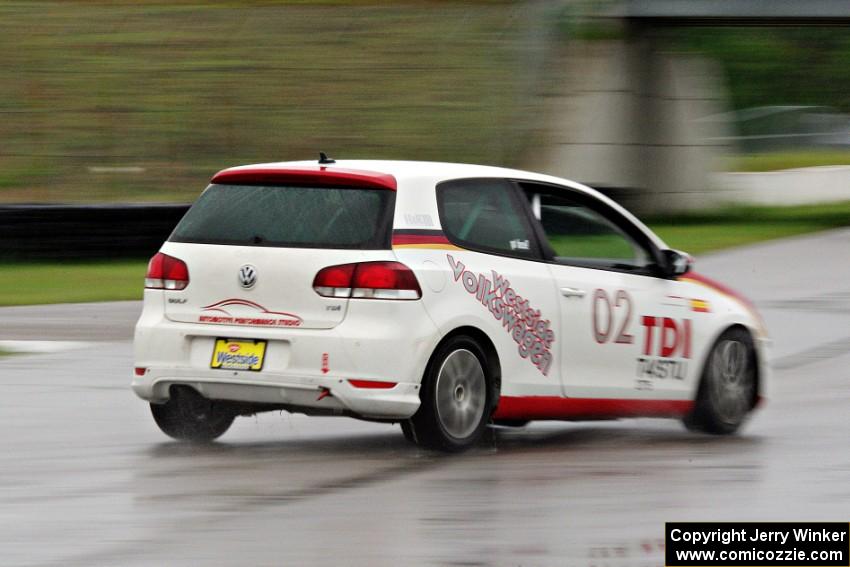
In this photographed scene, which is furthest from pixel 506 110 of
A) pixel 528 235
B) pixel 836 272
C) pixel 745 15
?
pixel 528 235

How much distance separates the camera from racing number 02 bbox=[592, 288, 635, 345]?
9.34 meters

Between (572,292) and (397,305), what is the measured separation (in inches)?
50.0

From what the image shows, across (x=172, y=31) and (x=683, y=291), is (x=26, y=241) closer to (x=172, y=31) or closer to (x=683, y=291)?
(x=172, y=31)

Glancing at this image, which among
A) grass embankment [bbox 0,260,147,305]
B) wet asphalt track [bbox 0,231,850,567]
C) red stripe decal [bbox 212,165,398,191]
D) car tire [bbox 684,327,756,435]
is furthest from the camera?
grass embankment [bbox 0,260,147,305]

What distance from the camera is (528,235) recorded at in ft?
30.0

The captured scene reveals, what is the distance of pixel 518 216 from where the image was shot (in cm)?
916

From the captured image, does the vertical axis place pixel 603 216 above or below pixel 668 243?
below

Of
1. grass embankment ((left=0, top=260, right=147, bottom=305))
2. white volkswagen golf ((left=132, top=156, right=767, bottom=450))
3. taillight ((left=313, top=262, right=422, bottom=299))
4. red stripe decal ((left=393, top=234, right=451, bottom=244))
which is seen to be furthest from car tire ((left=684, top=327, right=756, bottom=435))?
grass embankment ((left=0, top=260, right=147, bottom=305))

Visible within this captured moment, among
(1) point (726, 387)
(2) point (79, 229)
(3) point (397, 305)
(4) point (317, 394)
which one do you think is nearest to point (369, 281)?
(3) point (397, 305)

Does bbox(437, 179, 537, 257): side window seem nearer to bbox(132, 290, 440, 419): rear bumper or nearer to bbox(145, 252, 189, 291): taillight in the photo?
bbox(132, 290, 440, 419): rear bumper

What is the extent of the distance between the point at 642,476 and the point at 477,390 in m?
1.00

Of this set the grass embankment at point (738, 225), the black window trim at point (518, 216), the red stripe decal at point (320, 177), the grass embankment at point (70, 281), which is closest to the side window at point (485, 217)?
the black window trim at point (518, 216)

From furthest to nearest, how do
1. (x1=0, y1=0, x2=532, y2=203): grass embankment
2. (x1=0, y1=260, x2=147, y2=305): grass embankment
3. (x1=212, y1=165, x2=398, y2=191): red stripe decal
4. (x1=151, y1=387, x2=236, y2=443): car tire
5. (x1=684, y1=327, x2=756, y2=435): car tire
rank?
1. (x1=0, y1=0, x2=532, y2=203): grass embankment
2. (x1=0, y1=260, x2=147, y2=305): grass embankment
3. (x1=684, y1=327, x2=756, y2=435): car tire
4. (x1=151, y1=387, x2=236, y2=443): car tire
5. (x1=212, y1=165, x2=398, y2=191): red stripe decal

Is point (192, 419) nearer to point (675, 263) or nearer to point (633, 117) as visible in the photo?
point (675, 263)
